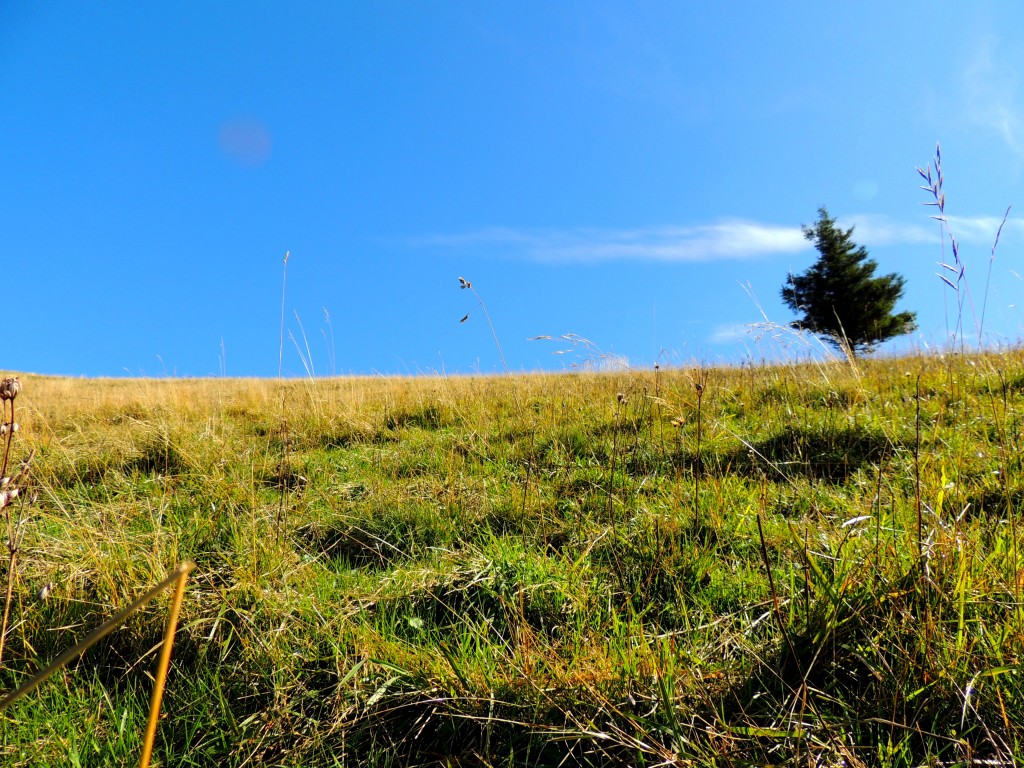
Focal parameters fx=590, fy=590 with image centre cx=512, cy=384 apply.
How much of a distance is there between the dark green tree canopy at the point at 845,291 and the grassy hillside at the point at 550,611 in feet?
78.2

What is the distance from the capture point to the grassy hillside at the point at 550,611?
1700 mm

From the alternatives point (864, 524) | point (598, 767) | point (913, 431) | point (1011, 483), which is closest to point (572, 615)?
point (598, 767)

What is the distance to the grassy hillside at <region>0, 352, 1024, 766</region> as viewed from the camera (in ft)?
5.58

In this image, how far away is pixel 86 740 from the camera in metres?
1.87

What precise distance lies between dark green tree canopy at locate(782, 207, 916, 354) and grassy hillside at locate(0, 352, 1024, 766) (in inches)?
938

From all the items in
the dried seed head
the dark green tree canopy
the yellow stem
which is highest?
the dark green tree canopy

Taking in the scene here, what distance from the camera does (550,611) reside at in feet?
7.61

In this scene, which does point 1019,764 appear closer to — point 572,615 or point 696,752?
point 696,752

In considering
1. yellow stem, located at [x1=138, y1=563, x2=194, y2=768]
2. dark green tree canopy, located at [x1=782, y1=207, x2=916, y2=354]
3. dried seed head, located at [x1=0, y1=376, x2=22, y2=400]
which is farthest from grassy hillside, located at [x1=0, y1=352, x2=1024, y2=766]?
dark green tree canopy, located at [x1=782, y1=207, x2=916, y2=354]

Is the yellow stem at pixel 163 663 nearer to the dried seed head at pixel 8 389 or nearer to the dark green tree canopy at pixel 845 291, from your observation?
the dried seed head at pixel 8 389

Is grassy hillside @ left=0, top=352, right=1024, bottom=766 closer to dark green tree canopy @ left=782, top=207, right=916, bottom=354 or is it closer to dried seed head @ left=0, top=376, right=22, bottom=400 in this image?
dried seed head @ left=0, top=376, right=22, bottom=400

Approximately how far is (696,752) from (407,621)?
3.87ft

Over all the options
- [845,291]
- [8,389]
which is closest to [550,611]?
[8,389]

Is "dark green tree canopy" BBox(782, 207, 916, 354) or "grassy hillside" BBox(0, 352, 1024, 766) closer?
"grassy hillside" BBox(0, 352, 1024, 766)
